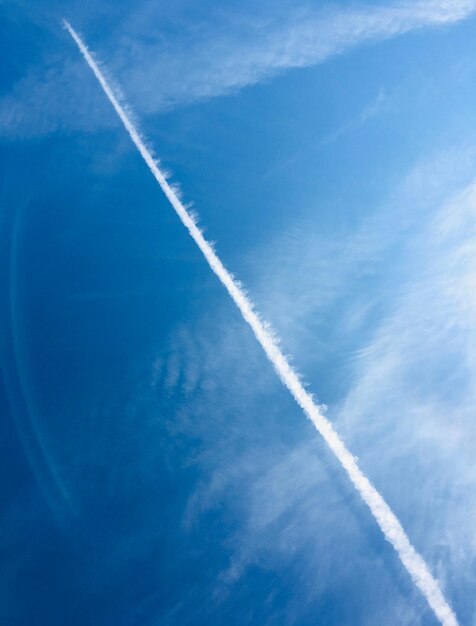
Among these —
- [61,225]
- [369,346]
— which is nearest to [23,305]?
[61,225]

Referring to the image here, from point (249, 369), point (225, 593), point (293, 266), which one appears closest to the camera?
point (225, 593)

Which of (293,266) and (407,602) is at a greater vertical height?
(293,266)

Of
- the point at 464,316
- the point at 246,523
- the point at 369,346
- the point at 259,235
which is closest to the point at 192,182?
the point at 259,235

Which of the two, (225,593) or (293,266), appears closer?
(225,593)

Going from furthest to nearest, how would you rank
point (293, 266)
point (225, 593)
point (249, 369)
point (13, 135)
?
1. point (13, 135)
2. point (293, 266)
3. point (249, 369)
4. point (225, 593)

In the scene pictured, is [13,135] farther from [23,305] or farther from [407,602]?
[407,602]

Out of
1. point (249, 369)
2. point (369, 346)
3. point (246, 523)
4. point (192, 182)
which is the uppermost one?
point (192, 182)
